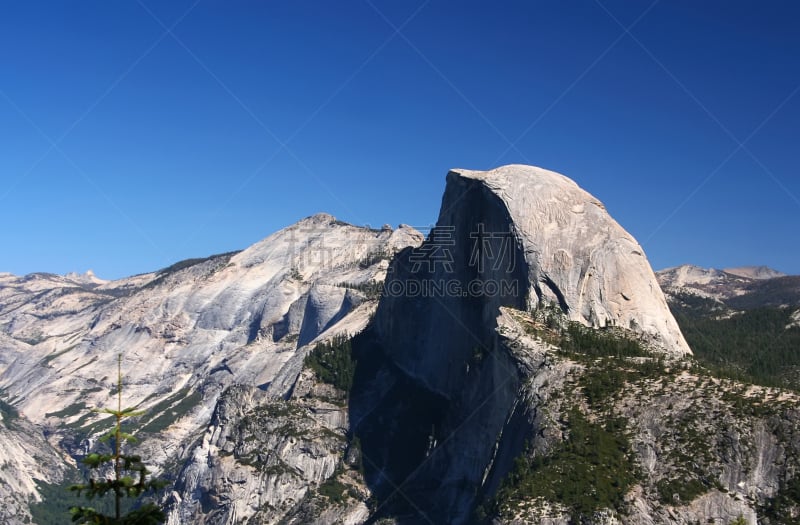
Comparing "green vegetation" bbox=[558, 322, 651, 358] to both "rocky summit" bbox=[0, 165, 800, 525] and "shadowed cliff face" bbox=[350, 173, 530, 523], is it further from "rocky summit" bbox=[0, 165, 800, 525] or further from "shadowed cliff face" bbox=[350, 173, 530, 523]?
"shadowed cliff face" bbox=[350, 173, 530, 523]

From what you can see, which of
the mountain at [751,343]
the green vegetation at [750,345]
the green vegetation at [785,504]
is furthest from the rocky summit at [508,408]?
the mountain at [751,343]

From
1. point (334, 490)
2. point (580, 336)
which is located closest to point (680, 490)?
point (580, 336)

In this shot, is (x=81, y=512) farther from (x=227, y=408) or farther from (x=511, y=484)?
(x=227, y=408)

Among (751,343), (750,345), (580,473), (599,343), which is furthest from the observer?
(751,343)

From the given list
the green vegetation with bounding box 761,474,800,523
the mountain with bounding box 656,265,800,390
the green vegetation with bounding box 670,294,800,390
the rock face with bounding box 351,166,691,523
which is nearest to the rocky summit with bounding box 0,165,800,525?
the green vegetation with bounding box 761,474,800,523

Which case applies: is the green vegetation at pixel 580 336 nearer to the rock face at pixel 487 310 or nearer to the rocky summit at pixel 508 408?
the rocky summit at pixel 508 408

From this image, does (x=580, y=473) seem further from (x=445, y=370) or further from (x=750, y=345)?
(x=750, y=345)

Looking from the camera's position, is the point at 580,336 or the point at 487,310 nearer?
the point at 580,336

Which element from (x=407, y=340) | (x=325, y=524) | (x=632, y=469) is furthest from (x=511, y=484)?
(x=407, y=340)
